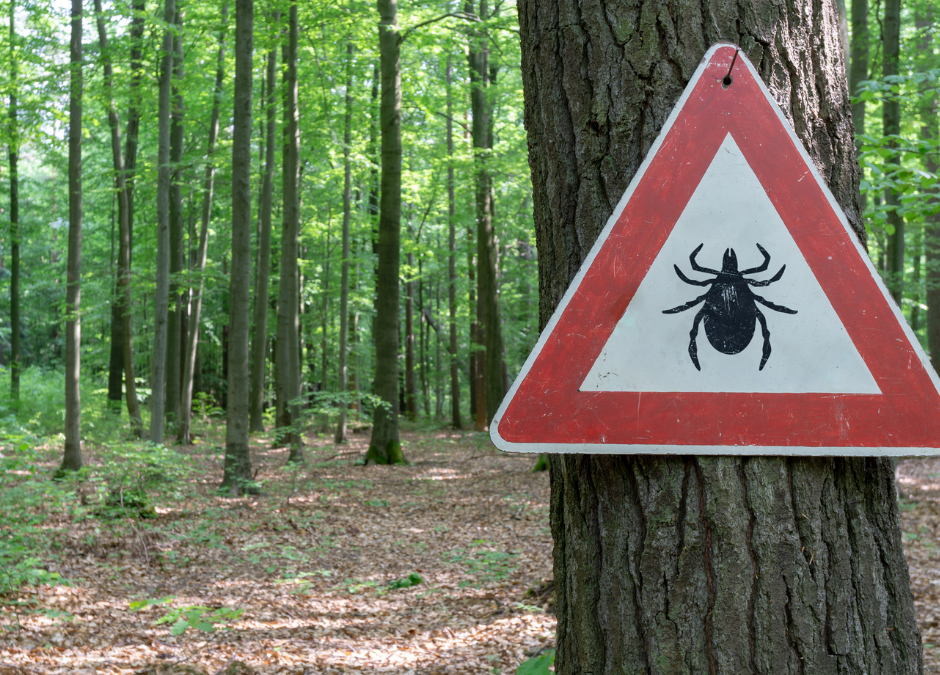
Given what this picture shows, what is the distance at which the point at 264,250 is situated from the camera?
17234 millimetres

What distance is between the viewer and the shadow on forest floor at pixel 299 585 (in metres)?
4.21

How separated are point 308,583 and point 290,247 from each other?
9003 mm

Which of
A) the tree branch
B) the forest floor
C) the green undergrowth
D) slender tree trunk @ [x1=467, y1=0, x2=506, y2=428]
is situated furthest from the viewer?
slender tree trunk @ [x1=467, y1=0, x2=506, y2=428]

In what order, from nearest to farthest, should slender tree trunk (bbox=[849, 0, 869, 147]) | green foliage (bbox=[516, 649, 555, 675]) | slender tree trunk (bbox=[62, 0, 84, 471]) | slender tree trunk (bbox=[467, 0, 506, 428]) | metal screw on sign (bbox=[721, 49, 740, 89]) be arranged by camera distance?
metal screw on sign (bbox=[721, 49, 740, 89]), green foliage (bbox=[516, 649, 555, 675]), slender tree trunk (bbox=[849, 0, 869, 147]), slender tree trunk (bbox=[62, 0, 84, 471]), slender tree trunk (bbox=[467, 0, 506, 428])

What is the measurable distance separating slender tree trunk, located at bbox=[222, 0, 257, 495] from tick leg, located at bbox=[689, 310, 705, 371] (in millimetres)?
9089

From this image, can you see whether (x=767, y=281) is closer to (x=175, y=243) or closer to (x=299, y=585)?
(x=299, y=585)

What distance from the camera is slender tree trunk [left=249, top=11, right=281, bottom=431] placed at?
1433 centimetres

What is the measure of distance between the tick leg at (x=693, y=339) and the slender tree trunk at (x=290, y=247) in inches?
445

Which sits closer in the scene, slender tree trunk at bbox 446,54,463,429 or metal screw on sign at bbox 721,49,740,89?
metal screw on sign at bbox 721,49,740,89

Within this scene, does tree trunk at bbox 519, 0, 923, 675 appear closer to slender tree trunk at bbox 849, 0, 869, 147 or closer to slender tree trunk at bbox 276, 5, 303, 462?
slender tree trunk at bbox 849, 0, 869, 147

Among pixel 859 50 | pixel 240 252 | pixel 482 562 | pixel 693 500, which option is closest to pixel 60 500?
pixel 240 252

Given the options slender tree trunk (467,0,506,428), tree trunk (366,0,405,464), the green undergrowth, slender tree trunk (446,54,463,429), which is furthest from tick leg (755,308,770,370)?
slender tree trunk (446,54,463,429)

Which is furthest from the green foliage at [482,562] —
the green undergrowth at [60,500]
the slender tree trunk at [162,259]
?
the slender tree trunk at [162,259]

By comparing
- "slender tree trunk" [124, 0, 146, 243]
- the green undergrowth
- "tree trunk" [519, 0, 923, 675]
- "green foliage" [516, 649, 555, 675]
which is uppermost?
"slender tree trunk" [124, 0, 146, 243]
